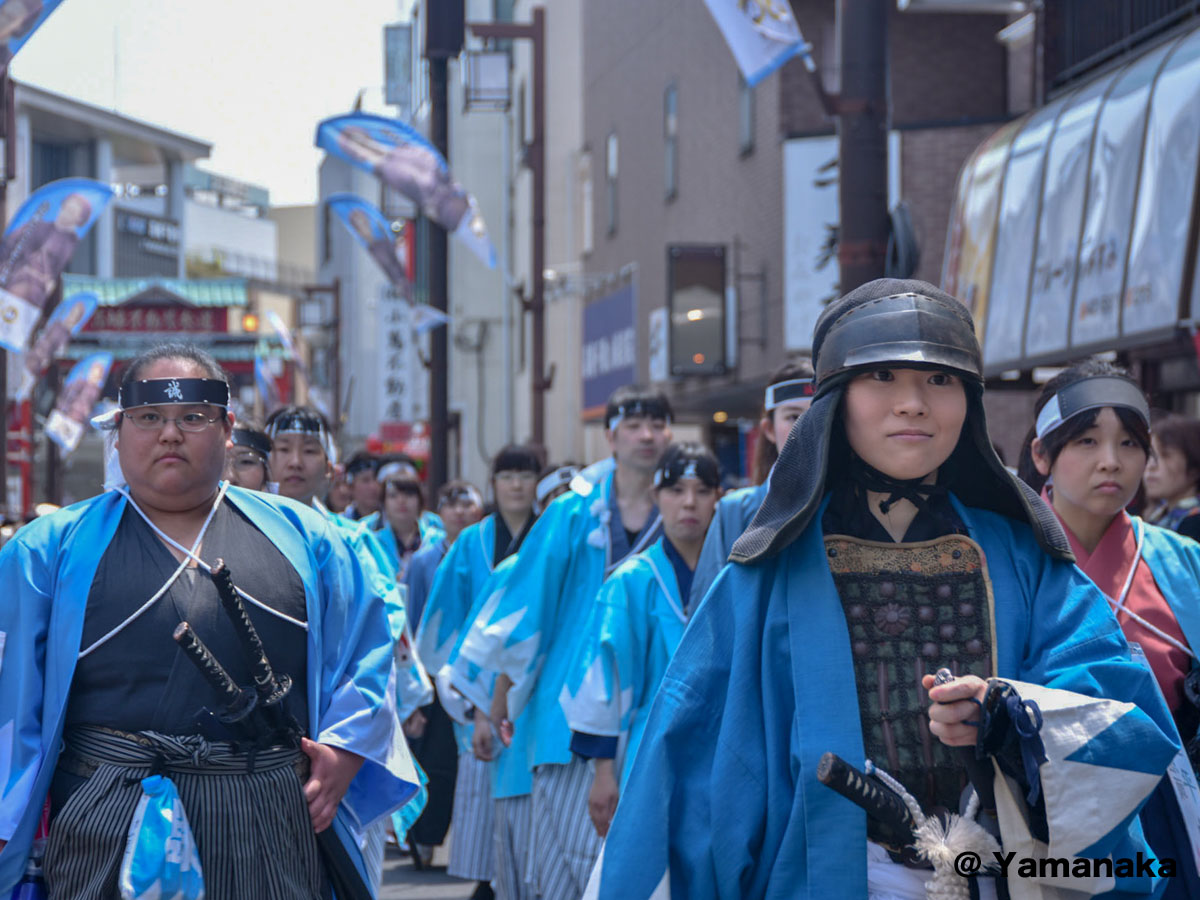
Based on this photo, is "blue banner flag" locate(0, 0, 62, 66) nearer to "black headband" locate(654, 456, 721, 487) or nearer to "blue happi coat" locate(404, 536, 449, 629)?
"blue happi coat" locate(404, 536, 449, 629)

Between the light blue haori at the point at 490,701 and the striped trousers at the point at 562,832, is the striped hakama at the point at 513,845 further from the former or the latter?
the striped trousers at the point at 562,832

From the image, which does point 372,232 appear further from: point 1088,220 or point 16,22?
point 16,22

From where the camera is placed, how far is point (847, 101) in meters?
6.70

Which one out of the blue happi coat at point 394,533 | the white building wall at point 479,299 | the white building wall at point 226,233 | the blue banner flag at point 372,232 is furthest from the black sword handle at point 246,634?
the white building wall at point 226,233

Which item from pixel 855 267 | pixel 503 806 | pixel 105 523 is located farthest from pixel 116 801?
pixel 855 267

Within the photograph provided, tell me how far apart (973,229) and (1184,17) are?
84.0 inches

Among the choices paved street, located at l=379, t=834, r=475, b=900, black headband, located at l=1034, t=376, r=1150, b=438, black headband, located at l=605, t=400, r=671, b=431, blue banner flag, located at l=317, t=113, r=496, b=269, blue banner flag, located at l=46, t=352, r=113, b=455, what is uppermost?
blue banner flag, located at l=317, t=113, r=496, b=269

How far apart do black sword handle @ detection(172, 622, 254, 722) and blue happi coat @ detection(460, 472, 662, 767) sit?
2616mm

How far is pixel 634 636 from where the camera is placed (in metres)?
5.35

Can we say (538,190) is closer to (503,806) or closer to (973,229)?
(973,229)

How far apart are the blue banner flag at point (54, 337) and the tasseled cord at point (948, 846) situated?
51.1 feet

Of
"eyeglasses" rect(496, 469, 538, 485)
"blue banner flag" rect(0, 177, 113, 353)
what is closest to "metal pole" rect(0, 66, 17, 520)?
"blue banner flag" rect(0, 177, 113, 353)

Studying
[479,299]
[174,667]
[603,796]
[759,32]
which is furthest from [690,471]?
[479,299]

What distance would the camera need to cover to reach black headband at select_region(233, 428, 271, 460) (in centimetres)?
613
